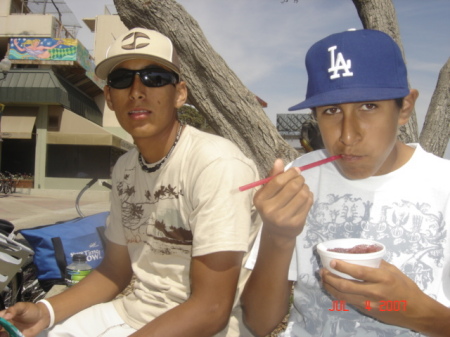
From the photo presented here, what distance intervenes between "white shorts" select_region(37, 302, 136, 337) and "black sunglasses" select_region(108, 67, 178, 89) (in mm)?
1115

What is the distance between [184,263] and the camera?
186 centimetres

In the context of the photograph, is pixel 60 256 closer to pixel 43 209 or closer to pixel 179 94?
pixel 179 94

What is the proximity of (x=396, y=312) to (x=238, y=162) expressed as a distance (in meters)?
0.83

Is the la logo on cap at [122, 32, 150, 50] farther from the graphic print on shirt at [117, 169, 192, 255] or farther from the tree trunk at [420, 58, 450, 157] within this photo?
the tree trunk at [420, 58, 450, 157]

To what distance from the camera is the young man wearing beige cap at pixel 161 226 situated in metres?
1.67

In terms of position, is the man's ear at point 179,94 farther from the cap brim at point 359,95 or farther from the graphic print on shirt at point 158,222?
the cap brim at point 359,95

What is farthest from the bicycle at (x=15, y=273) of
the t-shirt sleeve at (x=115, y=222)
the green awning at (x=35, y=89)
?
the green awning at (x=35, y=89)

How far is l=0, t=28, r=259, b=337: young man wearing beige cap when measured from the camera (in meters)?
1.67

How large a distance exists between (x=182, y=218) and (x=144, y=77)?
742mm

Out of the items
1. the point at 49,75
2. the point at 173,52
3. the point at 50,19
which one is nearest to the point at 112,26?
the point at 50,19

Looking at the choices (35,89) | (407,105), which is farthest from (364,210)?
(35,89)

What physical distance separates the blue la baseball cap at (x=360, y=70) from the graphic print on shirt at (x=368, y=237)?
1.37ft

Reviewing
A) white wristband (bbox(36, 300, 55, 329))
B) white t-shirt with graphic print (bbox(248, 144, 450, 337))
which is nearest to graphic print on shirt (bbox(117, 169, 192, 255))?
white t-shirt with graphic print (bbox(248, 144, 450, 337))

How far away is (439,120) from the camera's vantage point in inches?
156
